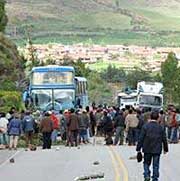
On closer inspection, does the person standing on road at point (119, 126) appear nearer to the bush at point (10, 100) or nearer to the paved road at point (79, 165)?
the paved road at point (79, 165)

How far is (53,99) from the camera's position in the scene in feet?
153

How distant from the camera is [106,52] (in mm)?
198125

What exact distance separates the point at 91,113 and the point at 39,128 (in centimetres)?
729

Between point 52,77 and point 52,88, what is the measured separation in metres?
0.74

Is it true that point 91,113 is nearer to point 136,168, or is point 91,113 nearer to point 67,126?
point 67,126

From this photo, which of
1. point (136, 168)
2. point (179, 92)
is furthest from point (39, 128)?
point (179, 92)

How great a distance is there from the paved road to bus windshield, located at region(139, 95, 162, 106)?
101ft

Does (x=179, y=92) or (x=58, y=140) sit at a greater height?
(x=58, y=140)

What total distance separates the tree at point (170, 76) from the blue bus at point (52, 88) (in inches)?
2549

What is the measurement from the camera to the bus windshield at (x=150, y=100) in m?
63.5

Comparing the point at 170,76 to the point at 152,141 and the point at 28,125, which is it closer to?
the point at 28,125

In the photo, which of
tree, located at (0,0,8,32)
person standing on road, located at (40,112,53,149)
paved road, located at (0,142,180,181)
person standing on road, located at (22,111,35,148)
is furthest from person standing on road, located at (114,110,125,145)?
tree, located at (0,0,8,32)

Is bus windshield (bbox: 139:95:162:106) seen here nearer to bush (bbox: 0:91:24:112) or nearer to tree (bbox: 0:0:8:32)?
tree (bbox: 0:0:8:32)

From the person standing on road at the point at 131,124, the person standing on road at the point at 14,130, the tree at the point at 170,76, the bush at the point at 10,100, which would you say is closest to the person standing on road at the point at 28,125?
the person standing on road at the point at 14,130
